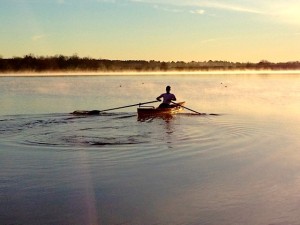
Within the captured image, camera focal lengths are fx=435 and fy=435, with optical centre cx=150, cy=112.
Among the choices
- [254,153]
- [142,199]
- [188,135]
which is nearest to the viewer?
[142,199]

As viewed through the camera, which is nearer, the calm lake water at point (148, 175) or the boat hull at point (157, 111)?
the calm lake water at point (148, 175)

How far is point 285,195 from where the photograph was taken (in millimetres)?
9234

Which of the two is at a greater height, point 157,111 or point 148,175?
point 148,175

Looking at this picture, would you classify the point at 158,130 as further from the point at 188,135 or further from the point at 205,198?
the point at 205,198

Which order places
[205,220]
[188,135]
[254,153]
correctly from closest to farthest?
1. [205,220]
2. [254,153]
3. [188,135]

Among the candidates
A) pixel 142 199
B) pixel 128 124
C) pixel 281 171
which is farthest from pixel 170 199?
pixel 128 124

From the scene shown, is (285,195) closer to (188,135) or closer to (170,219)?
(170,219)

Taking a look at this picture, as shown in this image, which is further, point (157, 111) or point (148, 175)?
point (157, 111)

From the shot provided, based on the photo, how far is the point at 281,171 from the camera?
37.8ft

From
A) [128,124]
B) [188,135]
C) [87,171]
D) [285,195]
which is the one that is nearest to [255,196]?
[285,195]

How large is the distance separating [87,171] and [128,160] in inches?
66.7

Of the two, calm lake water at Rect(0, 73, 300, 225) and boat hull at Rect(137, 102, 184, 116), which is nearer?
calm lake water at Rect(0, 73, 300, 225)

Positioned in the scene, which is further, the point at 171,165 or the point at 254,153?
the point at 254,153

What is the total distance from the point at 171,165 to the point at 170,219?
4451 mm
